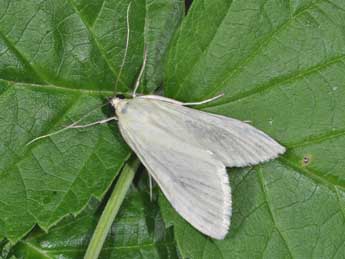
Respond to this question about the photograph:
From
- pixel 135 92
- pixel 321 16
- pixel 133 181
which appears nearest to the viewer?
pixel 321 16

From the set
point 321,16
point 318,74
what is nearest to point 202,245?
point 318,74

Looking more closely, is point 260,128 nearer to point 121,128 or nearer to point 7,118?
point 121,128

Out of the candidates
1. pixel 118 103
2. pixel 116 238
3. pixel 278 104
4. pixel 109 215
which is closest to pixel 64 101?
pixel 118 103

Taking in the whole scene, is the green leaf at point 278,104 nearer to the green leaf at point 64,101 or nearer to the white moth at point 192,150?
the white moth at point 192,150

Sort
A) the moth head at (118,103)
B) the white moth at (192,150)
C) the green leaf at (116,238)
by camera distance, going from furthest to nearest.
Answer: the green leaf at (116,238) → the moth head at (118,103) → the white moth at (192,150)

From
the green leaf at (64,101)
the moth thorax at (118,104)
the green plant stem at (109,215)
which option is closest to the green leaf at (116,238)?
the green plant stem at (109,215)

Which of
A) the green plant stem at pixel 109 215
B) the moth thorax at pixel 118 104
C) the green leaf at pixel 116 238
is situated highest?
the moth thorax at pixel 118 104

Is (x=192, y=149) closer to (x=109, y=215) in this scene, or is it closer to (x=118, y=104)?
(x=118, y=104)
